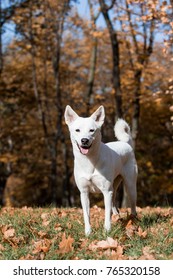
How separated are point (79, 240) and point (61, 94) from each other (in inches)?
776

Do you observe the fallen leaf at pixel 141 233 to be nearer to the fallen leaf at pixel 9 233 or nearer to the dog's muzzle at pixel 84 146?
the dog's muzzle at pixel 84 146

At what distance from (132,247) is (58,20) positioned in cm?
1541

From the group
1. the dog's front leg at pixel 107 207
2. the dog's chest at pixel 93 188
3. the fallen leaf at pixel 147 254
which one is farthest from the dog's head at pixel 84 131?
the fallen leaf at pixel 147 254

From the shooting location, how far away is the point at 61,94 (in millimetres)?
24547

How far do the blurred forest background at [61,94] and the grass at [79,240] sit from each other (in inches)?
350

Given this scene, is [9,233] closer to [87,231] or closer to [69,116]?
[87,231]

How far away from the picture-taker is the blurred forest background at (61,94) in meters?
18.2

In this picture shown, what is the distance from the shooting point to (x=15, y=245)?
5.06 metres

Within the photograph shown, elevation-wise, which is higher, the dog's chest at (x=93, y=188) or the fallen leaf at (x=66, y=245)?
the dog's chest at (x=93, y=188)

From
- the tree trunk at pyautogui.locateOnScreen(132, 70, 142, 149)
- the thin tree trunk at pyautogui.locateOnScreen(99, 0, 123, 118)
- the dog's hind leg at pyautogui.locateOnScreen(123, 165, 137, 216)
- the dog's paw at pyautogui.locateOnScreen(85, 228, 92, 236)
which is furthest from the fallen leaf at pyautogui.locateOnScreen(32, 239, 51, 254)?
the tree trunk at pyautogui.locateOnScreen(132, 70, 142, 149)

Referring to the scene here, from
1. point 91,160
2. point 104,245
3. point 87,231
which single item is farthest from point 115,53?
point 104,245

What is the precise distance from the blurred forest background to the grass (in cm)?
889
